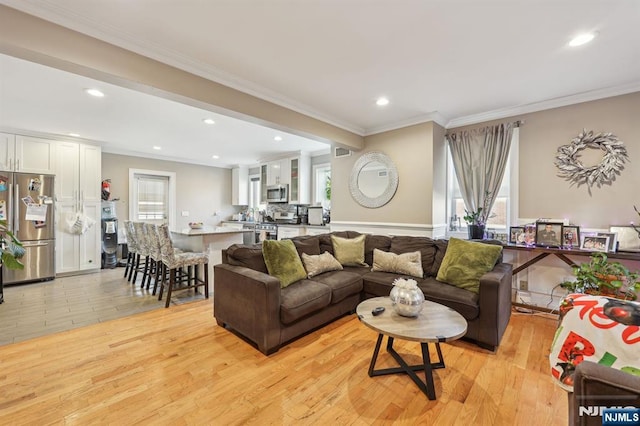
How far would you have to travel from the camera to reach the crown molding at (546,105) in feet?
9.40

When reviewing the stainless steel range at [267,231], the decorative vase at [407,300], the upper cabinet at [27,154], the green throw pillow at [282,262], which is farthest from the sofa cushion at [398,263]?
the upper cabinet at [27,154]

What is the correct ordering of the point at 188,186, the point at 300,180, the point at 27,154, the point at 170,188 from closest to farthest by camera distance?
the point at 27,154 → the point at 300,180 → the point at 170,188 → the point at 188,186

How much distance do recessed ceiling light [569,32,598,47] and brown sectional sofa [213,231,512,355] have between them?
6.64 feet

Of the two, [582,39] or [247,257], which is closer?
[582,39]

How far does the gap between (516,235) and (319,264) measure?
2.52 metres

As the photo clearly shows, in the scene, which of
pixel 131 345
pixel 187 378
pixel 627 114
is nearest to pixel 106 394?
pixel 187 378

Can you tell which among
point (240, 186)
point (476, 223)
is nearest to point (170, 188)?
point (240, 186)

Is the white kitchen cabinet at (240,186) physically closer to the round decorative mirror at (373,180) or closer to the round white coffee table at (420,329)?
the round decorative mirror at (373,180)

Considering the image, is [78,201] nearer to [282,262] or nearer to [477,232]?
[282,262]

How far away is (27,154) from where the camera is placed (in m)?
4.49

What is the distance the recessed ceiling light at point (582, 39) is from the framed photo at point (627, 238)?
78.5 inches

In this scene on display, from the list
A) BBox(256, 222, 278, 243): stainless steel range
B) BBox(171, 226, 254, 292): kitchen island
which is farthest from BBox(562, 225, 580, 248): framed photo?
BBox(256, 222, 278, 243): stainless steel range

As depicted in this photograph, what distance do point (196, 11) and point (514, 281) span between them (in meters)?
4.45

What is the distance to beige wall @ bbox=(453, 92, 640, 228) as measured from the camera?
2846 millimetres
